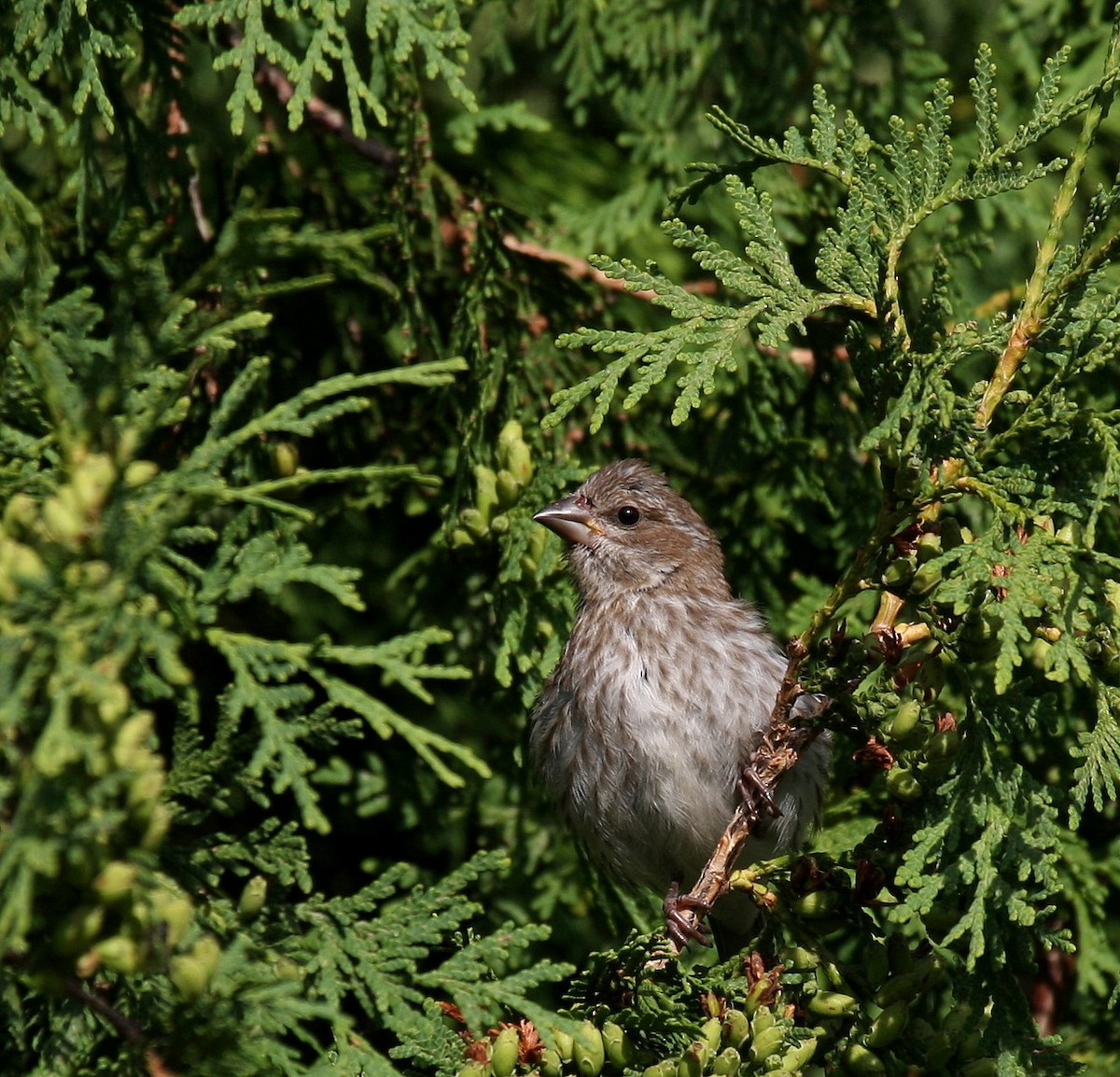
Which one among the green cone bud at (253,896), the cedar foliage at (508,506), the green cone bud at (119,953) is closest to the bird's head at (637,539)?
the cedar foliage at (508,506)

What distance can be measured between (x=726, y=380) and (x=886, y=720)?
187 centimetres

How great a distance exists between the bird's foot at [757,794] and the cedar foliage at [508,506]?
0.14m

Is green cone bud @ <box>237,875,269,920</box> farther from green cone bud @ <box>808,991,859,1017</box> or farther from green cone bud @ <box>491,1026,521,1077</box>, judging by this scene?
green cone bud @ <box>808,991,859,1017</box>

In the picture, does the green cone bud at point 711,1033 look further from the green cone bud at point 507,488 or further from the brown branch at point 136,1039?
the green cone bud at point 507,488

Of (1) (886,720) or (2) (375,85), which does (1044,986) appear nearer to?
(1) (886,720)

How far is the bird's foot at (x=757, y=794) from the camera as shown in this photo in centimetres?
298

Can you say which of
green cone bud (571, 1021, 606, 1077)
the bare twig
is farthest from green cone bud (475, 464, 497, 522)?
green cone bud (571, 1021, 606, 1077)

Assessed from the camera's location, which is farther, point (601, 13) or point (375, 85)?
point (601, 13)

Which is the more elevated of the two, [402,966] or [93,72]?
[93,72]

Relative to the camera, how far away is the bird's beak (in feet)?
14.0

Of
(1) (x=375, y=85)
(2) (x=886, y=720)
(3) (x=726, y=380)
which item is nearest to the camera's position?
(2) (x=886, y=720)

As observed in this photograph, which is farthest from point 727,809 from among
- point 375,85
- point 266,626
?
point 375,85

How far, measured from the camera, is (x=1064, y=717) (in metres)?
3.98

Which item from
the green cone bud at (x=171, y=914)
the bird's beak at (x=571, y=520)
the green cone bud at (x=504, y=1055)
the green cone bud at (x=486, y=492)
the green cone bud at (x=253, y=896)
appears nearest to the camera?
the green cone bud at (x=171, y=914)
